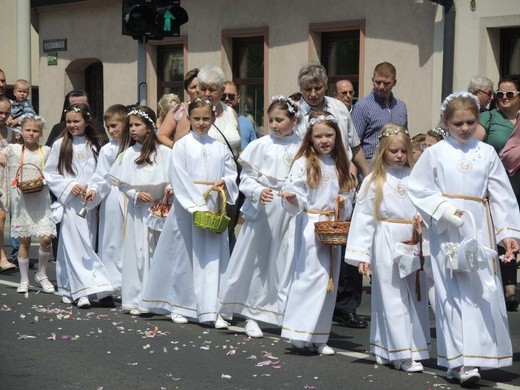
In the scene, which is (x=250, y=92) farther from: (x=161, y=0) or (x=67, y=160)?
(x=67, y=160)

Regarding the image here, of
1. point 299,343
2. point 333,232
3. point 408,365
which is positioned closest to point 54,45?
point 299,343

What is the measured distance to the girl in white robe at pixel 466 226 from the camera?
324 inches

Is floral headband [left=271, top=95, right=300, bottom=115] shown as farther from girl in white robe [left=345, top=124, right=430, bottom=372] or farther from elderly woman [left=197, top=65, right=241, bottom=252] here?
girl in white robe [left=345, top=124, right=430, bottom=372]

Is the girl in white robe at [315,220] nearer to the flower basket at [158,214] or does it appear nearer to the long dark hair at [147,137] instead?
the flower basket at [158,214]

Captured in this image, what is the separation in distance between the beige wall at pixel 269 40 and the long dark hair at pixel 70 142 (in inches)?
237

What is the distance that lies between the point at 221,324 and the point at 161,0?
5420 mm

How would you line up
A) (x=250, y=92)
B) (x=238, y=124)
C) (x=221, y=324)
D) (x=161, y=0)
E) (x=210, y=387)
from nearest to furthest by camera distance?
1. (x=210, y=387)
2. (x=221, y=324)
3. (x=238, y=124)
4. (x=161, y=0)
5. (x=250, y=92)

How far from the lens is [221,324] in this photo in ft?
34.5

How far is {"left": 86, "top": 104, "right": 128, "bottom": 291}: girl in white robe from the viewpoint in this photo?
11875 millimetres

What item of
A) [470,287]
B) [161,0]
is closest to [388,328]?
[470,287]

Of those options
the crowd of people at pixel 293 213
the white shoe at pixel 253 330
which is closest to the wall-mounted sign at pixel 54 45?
the crowd of people at pixel 293 213

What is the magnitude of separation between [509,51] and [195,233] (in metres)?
6.91


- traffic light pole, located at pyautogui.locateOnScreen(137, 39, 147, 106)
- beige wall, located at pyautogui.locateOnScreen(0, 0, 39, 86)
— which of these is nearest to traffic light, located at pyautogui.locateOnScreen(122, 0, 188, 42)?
traffic light pole, located at pyautogui.locateOnScreen(137, 39, 147, 106)

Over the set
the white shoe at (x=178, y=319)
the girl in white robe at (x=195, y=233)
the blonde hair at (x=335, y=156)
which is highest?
the blonde hair at (x=335, y=156)
